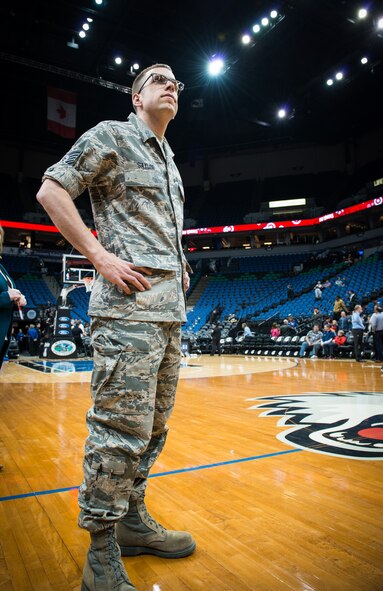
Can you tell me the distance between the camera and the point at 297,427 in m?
3.03

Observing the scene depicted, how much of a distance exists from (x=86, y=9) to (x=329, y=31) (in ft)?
28.7

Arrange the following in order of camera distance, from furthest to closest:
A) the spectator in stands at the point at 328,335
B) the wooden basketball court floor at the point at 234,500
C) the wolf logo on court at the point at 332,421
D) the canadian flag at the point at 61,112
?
the canadian flag at the point at 61,112 < the spectator in stands at the point at 328,335 < the wolf logo on court at the point at 332,421 < the wooden basketball court floor at the point at 234,500

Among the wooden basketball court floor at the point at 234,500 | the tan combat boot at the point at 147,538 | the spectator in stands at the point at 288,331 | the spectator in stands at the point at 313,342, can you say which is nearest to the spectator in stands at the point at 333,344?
the spectator in stands at the point at 313,342

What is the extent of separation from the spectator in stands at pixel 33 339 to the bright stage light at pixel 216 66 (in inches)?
495

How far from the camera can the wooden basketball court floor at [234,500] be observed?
1164 millimetres

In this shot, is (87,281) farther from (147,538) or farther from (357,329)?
(147,538)

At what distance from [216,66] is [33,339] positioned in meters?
13.1

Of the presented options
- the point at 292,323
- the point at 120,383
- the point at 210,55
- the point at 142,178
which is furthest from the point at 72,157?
the point at 210,55

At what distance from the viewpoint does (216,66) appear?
1487 centimetres

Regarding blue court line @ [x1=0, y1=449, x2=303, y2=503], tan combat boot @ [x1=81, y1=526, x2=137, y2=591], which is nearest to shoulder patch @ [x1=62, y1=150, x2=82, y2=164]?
tan combat boot @ [x1=81, y1=526, x2=137, y2=591]

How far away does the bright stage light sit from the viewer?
48.0 ft

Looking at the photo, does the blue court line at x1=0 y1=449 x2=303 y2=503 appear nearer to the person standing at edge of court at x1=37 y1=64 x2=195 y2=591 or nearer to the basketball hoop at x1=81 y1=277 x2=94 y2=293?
the person standing at edge of court at x1=37 y1=64 x2=195 y2=591

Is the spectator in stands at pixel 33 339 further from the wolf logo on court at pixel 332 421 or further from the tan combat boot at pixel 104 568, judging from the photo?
the tan combat boot at pixel 104 568

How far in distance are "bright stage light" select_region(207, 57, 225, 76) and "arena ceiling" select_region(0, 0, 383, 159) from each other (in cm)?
26
